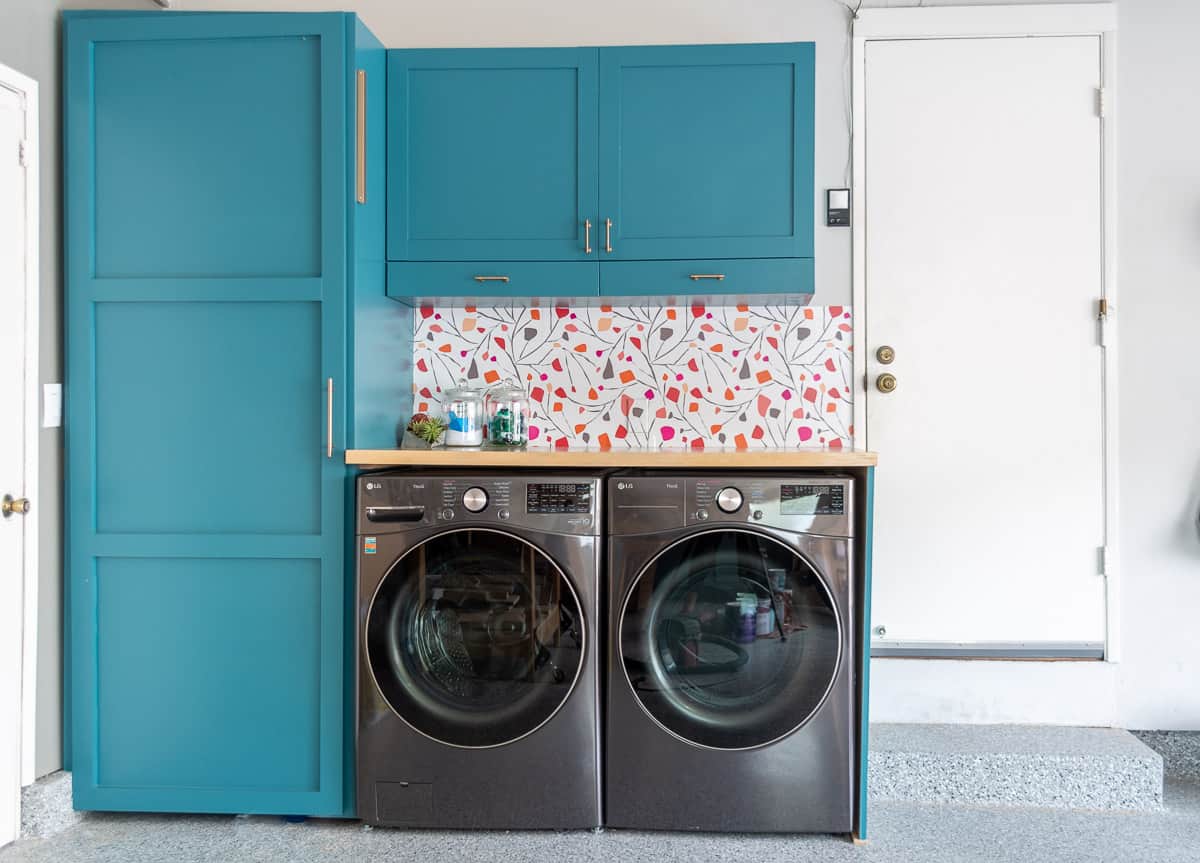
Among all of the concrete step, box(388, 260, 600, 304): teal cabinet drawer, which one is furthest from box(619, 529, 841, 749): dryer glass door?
box(388, 260, 600, 304): teal cabinet drawer

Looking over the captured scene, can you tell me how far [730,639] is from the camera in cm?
206

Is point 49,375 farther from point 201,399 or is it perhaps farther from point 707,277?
point 707,277

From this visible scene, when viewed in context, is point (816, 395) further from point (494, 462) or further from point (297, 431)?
point (297, 431)

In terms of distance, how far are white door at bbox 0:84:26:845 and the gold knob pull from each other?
1cm

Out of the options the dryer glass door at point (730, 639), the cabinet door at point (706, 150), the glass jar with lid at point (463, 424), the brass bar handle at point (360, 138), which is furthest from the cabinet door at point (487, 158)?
the dryer glass door at point (730, 639)

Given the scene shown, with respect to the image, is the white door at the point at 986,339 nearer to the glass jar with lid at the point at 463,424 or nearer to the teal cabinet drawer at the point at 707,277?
the teal cabinet drawer at the point at 707,277

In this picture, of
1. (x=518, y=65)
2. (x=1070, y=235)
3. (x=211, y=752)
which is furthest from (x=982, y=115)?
(x=211, y=752)

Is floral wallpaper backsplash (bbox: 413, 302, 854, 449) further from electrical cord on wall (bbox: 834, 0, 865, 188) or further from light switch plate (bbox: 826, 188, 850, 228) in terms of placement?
electrical cord on wall (bbox: 834, 0, 865, 188)

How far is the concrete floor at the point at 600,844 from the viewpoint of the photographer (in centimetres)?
206

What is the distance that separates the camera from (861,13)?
8.82 feet

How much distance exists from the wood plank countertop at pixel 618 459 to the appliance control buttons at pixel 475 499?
9 centimetres

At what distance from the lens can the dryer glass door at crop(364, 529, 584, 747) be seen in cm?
208

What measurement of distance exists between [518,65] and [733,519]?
1435 mm

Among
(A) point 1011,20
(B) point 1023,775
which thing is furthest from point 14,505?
(A) point 1011,20
